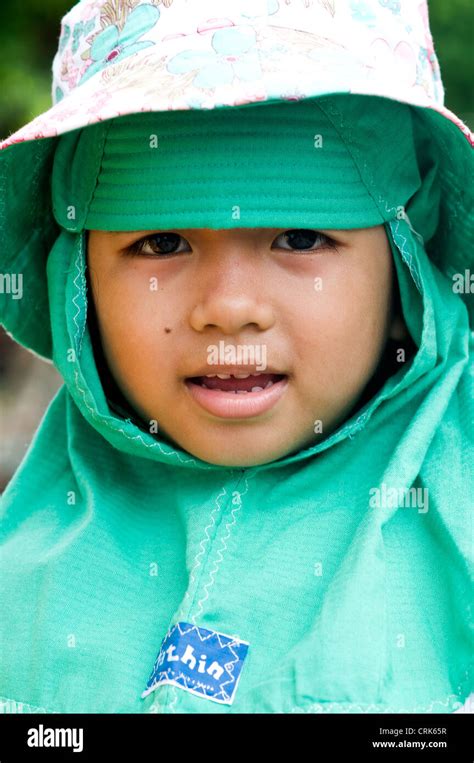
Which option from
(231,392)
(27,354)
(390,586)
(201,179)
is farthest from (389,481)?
(27,354)

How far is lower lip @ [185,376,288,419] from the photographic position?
1.41 metres

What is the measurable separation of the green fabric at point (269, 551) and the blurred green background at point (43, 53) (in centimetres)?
202

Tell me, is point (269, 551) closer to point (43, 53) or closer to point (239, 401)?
point (239, 401)

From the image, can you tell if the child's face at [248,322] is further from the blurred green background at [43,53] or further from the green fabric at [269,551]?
the blurred green background at [43,53]

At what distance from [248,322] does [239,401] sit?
0.38 ft

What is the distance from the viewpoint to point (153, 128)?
4.67 feet

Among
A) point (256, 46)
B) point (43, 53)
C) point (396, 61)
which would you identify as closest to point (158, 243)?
point (256, 46)

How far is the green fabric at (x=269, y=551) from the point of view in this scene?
4.29 ft

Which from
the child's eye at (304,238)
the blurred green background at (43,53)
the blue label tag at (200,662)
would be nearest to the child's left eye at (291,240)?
the child's eye at (304,238)

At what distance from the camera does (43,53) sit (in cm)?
376

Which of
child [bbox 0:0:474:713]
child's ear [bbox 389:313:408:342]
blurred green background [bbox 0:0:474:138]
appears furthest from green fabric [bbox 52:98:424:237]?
blurred green background [bbox 0:0:474:138]

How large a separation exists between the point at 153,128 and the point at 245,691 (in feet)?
2.46

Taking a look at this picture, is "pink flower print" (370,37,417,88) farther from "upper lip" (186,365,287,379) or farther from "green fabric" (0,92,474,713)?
"upper lip" (186,365,287,379)
